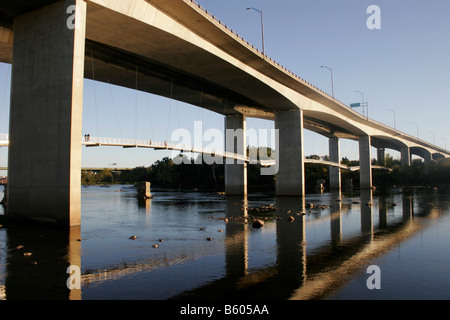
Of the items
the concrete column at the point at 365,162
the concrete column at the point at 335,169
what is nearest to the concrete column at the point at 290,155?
the concrete column at the point at 365,162

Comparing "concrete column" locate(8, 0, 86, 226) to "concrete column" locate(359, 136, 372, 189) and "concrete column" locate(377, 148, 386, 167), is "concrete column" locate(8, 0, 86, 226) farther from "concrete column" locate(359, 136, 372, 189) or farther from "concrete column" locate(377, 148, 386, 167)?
"concrete column" locate(377, 148, 386, 167)

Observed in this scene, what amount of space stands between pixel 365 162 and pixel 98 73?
252 feet

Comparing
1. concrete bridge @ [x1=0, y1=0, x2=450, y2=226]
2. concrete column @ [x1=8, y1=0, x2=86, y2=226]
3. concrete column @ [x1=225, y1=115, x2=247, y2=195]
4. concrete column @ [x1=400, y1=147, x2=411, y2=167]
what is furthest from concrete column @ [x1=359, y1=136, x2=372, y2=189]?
concrete column @ [x1=8, y1=0, x2=86, y2=226]

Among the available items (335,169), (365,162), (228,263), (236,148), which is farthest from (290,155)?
(335,169)

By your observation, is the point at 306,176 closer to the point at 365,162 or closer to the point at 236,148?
the point at 365,162

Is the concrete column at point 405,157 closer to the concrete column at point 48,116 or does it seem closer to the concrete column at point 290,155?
the concrete column at point 290,155

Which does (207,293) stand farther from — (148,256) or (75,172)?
(75,172)

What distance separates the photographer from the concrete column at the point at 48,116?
21.0 meters

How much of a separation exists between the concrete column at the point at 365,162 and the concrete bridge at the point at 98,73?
39.9 m

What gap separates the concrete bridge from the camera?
837 inches

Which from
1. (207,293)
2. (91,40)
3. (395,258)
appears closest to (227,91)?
(91,40)

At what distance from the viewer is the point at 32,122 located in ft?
73.1

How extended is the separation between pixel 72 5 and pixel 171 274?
1889 centimetres

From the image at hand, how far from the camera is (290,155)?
58312 millimetres
